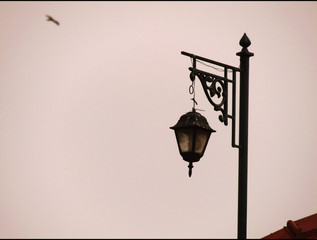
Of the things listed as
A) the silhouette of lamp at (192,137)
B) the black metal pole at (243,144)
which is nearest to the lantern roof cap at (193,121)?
the silhouette of lamp at (192,137)

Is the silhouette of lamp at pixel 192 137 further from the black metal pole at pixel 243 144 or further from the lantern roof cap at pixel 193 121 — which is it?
the black metal pole at pixel 243 144

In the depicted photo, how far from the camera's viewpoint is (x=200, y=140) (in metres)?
8.70

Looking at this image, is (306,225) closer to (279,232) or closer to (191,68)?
(279,232)

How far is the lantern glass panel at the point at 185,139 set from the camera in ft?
28.3

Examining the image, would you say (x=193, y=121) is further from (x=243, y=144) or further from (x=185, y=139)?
(x=243, y=144)

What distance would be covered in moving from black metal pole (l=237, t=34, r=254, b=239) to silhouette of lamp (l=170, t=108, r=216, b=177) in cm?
49

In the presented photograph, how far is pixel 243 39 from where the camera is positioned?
9.19 meters

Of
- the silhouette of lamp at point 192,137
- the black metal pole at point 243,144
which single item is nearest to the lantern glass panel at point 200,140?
the silhouette of lamp at point 192,137

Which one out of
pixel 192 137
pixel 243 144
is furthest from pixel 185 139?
pixel 243 144

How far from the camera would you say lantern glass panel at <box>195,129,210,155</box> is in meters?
8.65

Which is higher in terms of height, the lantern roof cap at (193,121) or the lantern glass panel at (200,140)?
the lantern roof cap at (193,121)

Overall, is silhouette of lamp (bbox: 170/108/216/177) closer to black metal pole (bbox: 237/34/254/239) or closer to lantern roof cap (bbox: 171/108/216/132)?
lantern roof cap (bbox: 171/108/216/132)

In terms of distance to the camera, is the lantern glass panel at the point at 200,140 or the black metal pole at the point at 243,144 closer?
the black metal pole at the point at 243,144

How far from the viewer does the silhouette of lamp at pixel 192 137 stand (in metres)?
8.63
